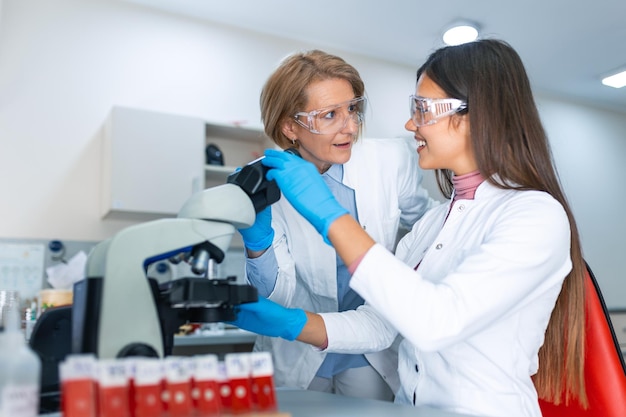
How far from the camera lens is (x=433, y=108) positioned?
4.36ft

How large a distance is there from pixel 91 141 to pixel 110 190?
460mm

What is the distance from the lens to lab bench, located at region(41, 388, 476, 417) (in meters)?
0.95

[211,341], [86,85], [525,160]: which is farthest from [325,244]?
[86,85]

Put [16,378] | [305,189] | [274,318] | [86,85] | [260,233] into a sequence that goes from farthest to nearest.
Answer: [86,85] < [260,233] < [274,318] < [305,189] < [16,378]

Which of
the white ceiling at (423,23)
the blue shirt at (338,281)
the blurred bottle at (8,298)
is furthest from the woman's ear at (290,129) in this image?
the white ceiling at (423,23)

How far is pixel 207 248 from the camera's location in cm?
99

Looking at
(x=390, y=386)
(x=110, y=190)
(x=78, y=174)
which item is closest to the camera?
Result: (x=390, y=386)

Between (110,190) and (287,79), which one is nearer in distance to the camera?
(287,79)

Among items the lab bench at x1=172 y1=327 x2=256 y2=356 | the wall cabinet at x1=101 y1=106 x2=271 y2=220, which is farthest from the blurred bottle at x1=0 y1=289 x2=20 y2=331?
the lab bench at x1=172 y1=327 x2=256 y2=356

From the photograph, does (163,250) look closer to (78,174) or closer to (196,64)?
(78,174)

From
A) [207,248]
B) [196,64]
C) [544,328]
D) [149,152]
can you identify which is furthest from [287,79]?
[196,64]

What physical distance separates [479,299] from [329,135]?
0.86m

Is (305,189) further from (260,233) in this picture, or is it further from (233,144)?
(233,144)

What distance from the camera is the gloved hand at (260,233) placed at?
5.02ft
